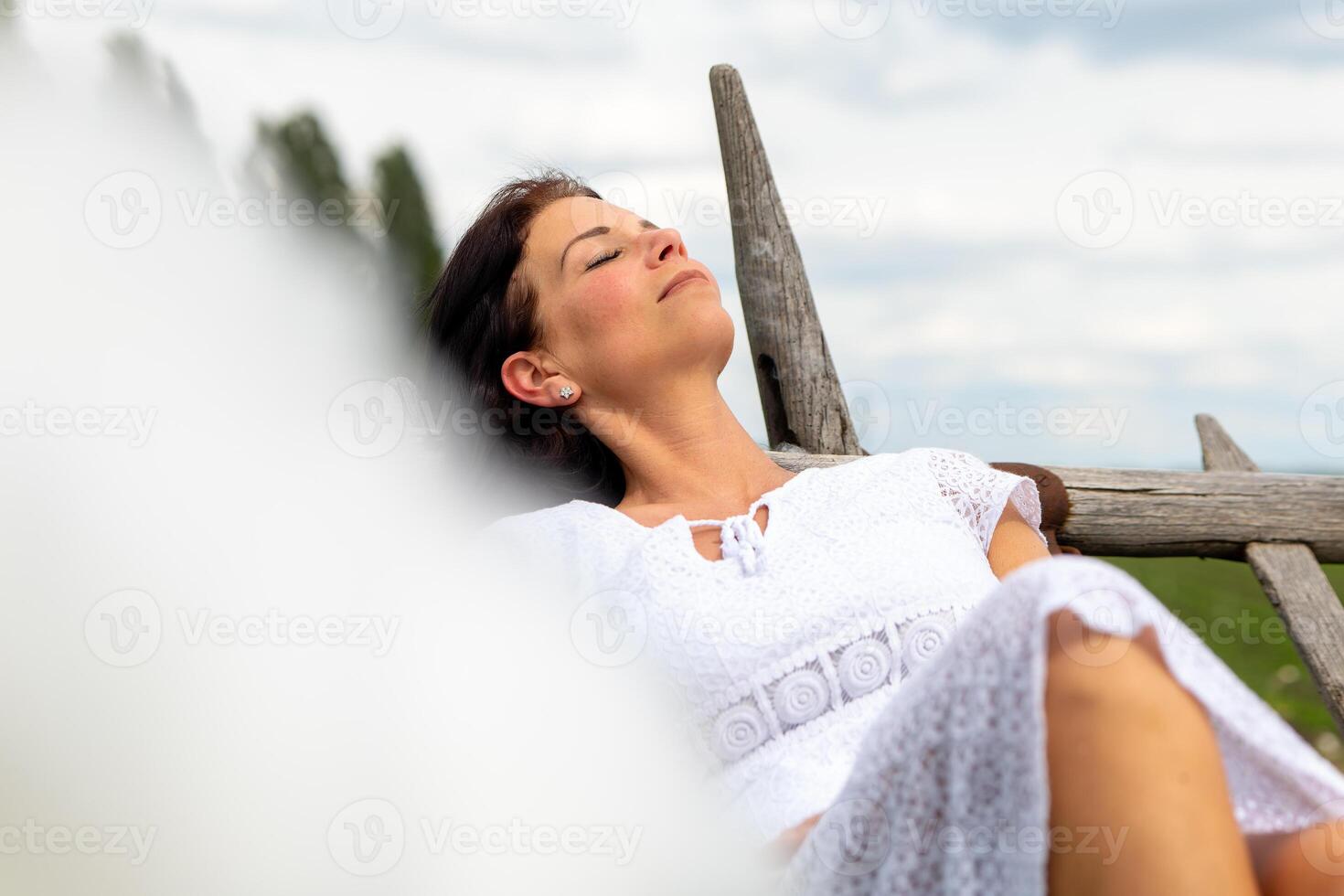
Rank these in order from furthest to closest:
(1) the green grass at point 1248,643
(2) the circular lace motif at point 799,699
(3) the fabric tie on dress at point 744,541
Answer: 1. (1) the green grass at point 1248,643
2. (3) the fabric tie on dress at point 744,541
3. (2) the circular lace motif at point 799,699

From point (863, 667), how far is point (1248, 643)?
11.3 feet

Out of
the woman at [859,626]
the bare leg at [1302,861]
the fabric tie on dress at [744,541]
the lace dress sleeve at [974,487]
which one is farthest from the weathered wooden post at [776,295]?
the bare leg at [1302,861]

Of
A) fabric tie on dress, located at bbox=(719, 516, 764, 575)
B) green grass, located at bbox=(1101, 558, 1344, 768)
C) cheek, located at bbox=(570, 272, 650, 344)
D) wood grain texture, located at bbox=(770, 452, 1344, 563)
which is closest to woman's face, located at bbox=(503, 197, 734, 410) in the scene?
cheek, located at bbox=(570, 272, 650, 344)

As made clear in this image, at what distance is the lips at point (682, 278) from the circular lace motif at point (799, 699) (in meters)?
0.80

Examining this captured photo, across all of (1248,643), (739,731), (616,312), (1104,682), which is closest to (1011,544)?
(739,731)

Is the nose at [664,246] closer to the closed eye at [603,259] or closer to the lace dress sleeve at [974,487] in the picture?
the closed eye at [603,259]

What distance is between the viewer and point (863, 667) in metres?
1.90

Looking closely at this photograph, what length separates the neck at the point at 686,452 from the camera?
2.31 m

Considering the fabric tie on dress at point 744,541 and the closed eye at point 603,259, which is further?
the closed eye at point 603,259

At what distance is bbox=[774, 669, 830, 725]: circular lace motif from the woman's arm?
0.53 meters

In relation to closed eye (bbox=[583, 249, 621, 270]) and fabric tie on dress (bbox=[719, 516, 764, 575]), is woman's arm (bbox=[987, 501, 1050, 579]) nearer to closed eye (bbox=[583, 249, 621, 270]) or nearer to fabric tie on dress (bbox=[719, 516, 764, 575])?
fabric tie on dress (bbox=[719, 516, 764, 575])

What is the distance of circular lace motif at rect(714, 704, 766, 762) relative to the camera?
1.89m

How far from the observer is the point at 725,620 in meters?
1.92

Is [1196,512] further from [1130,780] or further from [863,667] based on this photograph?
[1130,780]
